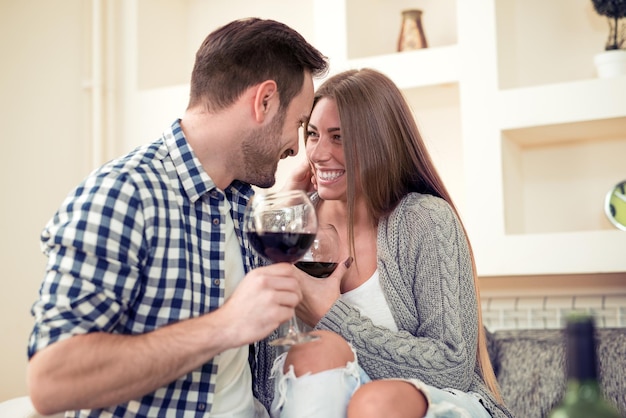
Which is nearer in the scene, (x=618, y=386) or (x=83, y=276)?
(x=83, y=276)

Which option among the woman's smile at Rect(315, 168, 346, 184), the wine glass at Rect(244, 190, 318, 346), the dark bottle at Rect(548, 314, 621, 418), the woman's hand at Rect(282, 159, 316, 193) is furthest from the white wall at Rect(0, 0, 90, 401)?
the dark bottle at Rect(548, 314, 621, 418)

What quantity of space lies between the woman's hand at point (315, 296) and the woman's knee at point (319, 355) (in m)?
0.20

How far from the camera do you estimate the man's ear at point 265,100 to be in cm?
156

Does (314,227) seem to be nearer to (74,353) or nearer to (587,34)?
(74,353)

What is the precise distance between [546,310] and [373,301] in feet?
4.63

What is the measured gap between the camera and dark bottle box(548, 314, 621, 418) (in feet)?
2.15

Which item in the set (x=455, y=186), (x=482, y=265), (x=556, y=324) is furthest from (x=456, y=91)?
(x=556, y=324)

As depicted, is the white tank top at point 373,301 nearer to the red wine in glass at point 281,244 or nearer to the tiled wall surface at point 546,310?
the red wine in glass at point 281,244

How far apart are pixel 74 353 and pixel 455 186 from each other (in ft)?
7.37

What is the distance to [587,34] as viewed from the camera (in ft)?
9.77

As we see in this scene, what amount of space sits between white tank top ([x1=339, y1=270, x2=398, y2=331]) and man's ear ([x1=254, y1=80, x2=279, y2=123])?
45 cm

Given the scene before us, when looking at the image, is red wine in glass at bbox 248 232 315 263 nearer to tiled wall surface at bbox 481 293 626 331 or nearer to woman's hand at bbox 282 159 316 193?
woman's hand at bbox 282 159 316 193

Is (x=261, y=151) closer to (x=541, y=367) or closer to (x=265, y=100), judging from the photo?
(x=265, y=100)

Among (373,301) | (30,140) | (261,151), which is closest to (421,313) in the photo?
(373,301)
